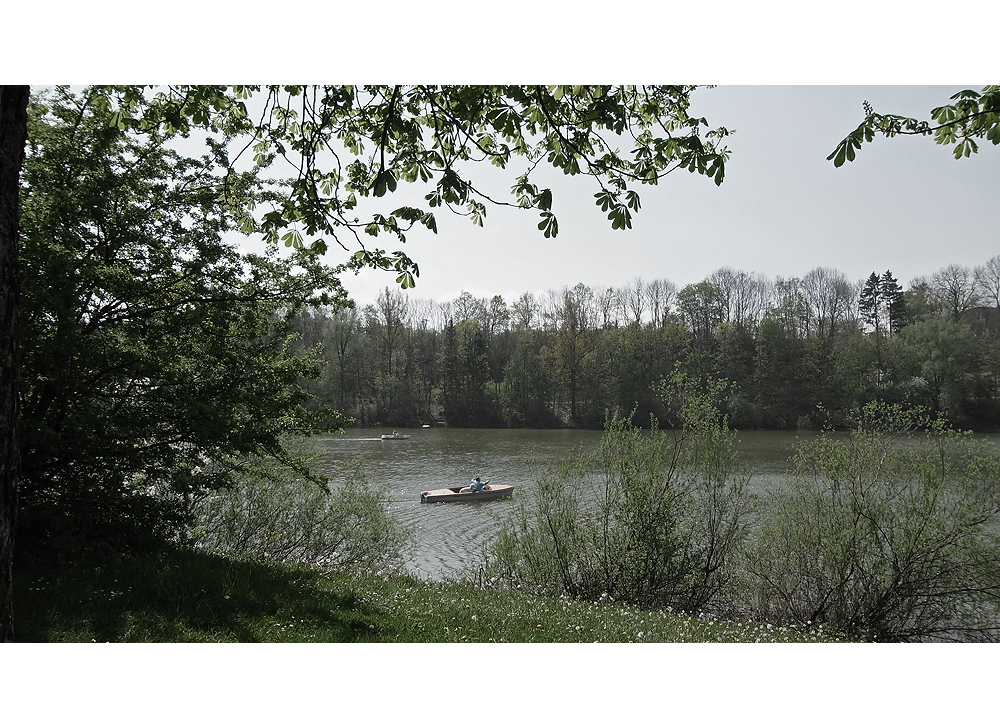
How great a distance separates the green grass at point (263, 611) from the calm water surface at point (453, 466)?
18.6 feet

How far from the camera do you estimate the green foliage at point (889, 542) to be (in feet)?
35.5

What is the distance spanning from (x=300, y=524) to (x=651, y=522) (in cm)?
794

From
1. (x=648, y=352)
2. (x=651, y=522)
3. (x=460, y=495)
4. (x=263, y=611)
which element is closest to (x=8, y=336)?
(x=263, y=611)

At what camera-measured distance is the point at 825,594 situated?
37.2 ft

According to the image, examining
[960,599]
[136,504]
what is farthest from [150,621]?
[960,599]

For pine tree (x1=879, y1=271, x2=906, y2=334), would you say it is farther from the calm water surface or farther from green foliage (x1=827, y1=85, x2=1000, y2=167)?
green foliage (x1=827, y1=85, x2=1000, y2=167)

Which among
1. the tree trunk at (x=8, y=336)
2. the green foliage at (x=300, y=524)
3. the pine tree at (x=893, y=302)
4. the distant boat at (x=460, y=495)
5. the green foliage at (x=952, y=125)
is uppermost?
the pine tree at (x=893, y=302)

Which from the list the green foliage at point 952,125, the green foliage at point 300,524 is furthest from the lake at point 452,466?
the green foliage at point 952,125

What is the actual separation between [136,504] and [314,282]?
390 centimetres

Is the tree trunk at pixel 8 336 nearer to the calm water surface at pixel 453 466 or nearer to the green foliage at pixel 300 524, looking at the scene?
the green foliage at pixel 300 524

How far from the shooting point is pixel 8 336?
3668 mm

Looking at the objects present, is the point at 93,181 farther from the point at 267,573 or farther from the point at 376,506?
the point at 376,506

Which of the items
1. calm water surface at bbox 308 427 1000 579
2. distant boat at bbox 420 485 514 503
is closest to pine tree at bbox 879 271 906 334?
calm water surface at bbox 308 427 1000 579

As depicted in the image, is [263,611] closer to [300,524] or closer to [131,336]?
[131,336]
